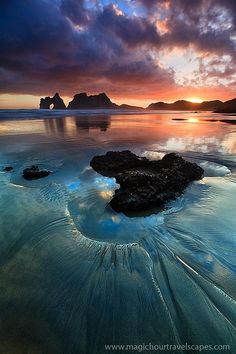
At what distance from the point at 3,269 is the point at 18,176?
5.37 meters

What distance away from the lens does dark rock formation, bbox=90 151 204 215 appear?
5500mm

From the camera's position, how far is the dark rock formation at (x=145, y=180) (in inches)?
217

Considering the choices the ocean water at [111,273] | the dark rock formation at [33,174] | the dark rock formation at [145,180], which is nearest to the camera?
the ocean water at [111,273]

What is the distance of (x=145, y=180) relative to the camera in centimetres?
623

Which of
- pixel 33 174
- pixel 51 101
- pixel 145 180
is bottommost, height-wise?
pixel 51 101

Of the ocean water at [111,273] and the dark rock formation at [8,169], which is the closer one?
the ocean water at [111,273]

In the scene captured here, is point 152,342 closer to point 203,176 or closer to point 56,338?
point 56,338

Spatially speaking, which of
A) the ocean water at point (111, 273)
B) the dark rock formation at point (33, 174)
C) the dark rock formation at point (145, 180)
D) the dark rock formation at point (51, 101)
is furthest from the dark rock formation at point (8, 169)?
the dark rock formation at point (51, 101)

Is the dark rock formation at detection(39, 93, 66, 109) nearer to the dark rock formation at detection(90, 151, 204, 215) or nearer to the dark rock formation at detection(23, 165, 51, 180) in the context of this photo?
the dark rock formation at detection(23, 165, 51, 180)

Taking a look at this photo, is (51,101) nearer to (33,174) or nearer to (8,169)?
(8,169)

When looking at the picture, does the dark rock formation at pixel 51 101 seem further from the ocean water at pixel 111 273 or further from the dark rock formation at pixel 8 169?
the ocean water at pixel 111 273

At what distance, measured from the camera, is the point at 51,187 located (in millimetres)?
7086

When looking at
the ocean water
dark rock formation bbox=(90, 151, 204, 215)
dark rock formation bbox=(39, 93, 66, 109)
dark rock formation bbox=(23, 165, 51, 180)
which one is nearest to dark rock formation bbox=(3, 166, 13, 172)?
dark rock formation bbox=(23, 165, 51, 180)

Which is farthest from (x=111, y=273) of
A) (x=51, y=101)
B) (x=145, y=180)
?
(x=51, y=101)
